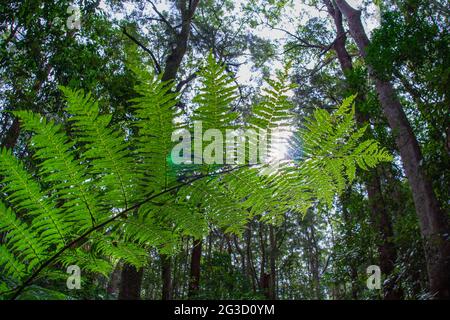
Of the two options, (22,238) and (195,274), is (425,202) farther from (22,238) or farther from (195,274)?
(195,274)

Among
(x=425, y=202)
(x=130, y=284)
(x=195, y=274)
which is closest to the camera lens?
(x=425, y=202)

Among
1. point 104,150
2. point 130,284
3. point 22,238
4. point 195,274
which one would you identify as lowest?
point 22,238

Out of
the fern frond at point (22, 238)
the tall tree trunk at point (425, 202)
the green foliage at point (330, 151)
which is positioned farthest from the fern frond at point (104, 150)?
the tall tree trunk at point (425, 202)

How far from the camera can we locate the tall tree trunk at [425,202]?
4191 mm

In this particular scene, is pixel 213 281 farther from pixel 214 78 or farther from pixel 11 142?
pixel 214 78

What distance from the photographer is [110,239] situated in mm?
626

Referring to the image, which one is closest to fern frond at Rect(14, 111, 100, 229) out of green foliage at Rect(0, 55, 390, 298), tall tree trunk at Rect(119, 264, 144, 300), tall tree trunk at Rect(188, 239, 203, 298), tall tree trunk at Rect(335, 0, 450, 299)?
green foliage at Rect(0, 55, 390, 298)

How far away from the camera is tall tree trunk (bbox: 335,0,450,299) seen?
4191 millimetres

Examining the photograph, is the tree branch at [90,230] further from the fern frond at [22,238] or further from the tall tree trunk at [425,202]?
the tall tree trunk at [425,202]

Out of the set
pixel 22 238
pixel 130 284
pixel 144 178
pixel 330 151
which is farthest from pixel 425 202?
pixel 22 238

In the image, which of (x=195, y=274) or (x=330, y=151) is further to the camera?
(x=195, y=274)

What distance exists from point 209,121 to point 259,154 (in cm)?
11

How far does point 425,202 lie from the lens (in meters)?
4.71

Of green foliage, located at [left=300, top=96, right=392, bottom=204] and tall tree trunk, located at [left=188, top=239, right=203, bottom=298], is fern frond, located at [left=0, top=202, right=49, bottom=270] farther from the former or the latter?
tall tree trunk, located at [left=188, top=239, right=203, bottom=298]
